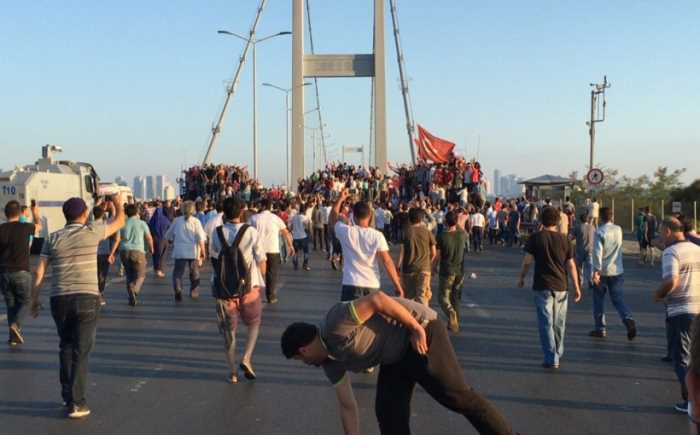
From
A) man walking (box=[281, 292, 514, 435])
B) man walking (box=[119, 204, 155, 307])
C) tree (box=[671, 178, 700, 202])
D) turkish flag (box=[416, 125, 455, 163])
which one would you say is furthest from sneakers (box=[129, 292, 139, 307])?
tree (box=[671, 178, 700, 202])

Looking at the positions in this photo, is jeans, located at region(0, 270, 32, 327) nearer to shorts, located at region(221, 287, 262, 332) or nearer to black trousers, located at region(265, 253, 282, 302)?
shorts, located at region(221, 287, 262, 332)

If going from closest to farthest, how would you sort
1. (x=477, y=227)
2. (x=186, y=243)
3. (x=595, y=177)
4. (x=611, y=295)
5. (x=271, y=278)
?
(x=611, y=295)
(x=271, y=278)
(x=186, y=243)
(x=595, y=177)
(x=477, y=227)

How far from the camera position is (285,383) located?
718 cm

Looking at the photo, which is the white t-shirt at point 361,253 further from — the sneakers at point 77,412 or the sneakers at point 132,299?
the sneakers at point 132,299

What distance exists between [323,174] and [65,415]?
Answer: 3253cm

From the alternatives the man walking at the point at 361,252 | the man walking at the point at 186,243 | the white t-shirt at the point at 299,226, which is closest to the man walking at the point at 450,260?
the man walking at the point at 361,252

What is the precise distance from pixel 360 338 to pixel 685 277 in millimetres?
3411

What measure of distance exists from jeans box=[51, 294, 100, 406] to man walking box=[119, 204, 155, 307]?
6291 millimetres

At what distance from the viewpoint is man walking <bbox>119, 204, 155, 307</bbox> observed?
40.8 feet

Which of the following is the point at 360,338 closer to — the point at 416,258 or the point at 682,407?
the point at 682,407

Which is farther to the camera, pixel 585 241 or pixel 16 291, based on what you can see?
pixel 585 241

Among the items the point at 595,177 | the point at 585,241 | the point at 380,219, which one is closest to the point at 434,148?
the point at 380,219

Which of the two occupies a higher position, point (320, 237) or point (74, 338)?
point (74, 338)

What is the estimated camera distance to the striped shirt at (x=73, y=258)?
6156 mm
